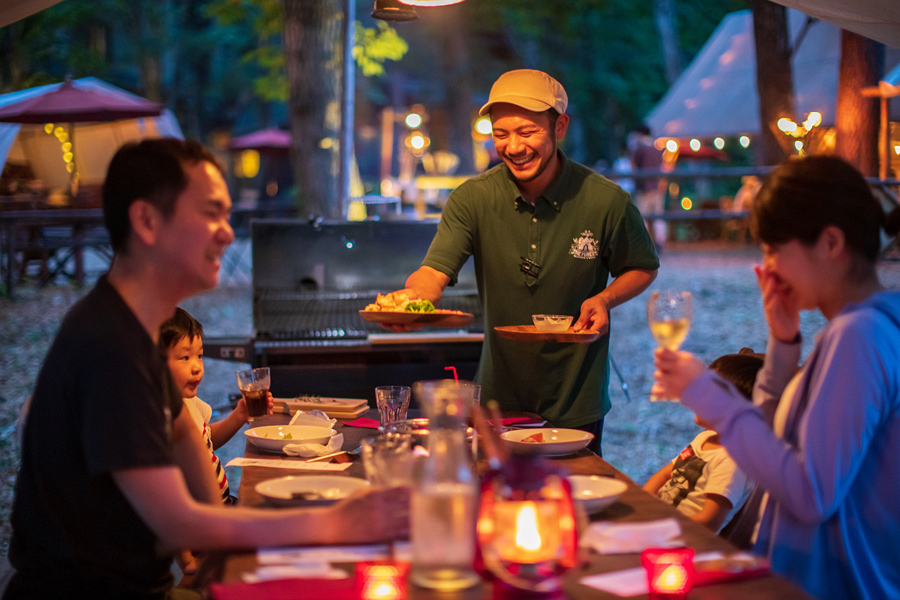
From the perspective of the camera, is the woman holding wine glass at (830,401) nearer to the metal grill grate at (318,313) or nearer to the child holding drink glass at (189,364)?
the child holding drink glass at (189,364)

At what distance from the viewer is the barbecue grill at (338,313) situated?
4.90m

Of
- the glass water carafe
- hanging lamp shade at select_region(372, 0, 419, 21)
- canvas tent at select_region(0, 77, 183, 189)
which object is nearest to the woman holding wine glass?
the glass water carafe

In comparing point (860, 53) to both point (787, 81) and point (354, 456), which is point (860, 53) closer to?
point (787, 81)

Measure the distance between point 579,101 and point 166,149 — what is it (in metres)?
30.0

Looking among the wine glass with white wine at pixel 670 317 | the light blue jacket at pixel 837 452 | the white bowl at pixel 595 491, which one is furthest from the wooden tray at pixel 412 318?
the light blue jacket at pixel 837 452

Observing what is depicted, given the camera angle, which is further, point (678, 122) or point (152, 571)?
point (678, 122)

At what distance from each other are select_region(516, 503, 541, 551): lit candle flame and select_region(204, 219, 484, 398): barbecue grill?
347cm

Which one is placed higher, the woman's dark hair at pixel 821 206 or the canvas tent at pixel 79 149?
the canvas tent at pixel 79 149

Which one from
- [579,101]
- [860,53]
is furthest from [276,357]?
[579,101]

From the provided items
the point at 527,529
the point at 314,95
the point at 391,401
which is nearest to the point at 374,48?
the point at 314,95

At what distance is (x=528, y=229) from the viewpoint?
370 centimetres

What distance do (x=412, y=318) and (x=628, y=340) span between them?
25.0 feet

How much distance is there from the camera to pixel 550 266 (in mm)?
3639

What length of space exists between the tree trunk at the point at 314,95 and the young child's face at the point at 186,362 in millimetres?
6363
